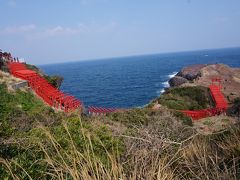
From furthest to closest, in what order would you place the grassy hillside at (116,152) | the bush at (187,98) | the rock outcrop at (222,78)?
the rock outcrop at (222,78) < the bush at (187,98) < the grassy hillside at (116,152)

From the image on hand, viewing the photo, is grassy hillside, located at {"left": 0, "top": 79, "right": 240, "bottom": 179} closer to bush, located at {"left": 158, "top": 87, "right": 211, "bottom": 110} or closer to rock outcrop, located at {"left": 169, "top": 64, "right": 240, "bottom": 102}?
bush, located at {"left": 158, "top": 87, "right": 211, "bottom": 110}

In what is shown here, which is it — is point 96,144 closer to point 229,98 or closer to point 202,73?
point 229,98

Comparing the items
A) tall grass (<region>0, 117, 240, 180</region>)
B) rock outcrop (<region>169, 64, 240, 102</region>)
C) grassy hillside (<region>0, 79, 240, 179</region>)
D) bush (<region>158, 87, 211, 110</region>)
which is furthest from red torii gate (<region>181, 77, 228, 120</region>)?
tall grass (<region>0, 117, 240, 180</region>)

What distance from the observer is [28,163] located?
5.69 meters

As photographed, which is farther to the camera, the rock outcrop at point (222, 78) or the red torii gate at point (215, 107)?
the rock outcrop at point (222, 78)

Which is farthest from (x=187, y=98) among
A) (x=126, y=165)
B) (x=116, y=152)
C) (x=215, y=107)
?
(x=126, y=165)

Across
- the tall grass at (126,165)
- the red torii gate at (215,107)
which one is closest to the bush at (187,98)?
the red torii gate at (215,107)

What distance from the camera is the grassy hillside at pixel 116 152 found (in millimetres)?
3942

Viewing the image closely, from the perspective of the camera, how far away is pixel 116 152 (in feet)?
24.4

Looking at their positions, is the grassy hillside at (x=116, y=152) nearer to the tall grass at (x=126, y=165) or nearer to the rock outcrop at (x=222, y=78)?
the tall grass at (x=126, y=165)

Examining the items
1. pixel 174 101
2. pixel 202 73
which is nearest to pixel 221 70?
pixel 202 73

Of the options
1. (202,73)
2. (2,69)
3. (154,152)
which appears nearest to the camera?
(154,152)

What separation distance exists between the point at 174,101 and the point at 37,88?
18.0m

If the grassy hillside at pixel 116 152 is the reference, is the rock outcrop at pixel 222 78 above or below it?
below
